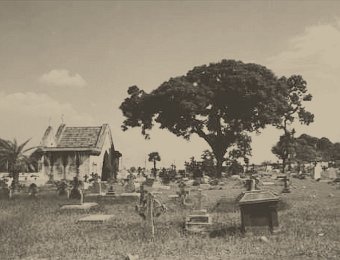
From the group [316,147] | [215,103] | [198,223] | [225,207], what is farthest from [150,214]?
[316,147]

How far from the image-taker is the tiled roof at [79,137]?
42272 millimetres

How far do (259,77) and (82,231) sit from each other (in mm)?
31866

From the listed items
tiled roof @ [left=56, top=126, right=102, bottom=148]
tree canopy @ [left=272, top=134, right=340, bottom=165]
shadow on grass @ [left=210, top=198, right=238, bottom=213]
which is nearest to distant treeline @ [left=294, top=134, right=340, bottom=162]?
tree canopy @ [left=272, top=134, right=340, bottom=165]

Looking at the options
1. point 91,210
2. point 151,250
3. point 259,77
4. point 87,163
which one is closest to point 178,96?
point 259,77

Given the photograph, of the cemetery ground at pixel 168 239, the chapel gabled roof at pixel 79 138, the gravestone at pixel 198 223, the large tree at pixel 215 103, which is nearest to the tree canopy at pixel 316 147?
the large tree at pixel 215 103

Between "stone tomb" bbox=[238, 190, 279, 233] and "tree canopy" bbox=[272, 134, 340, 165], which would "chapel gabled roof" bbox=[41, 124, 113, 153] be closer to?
"stone tomb" bbox=[238, 190, 279, 233]

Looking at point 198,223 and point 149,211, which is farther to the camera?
point 198,223

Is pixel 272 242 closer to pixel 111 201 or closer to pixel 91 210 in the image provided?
pixel 91 210

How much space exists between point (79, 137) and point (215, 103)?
45.3 feet

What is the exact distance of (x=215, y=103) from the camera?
42531mm

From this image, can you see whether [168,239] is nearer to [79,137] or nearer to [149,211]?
[149,211]

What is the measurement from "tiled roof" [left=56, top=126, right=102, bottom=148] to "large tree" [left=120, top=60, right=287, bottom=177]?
3445mm

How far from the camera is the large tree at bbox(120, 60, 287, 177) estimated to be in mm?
40438

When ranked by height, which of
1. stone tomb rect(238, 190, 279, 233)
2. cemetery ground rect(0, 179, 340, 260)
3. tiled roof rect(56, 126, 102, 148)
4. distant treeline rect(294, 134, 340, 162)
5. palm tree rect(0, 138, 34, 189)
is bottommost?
cemetery ground rect(0, 179, 340, 260)
